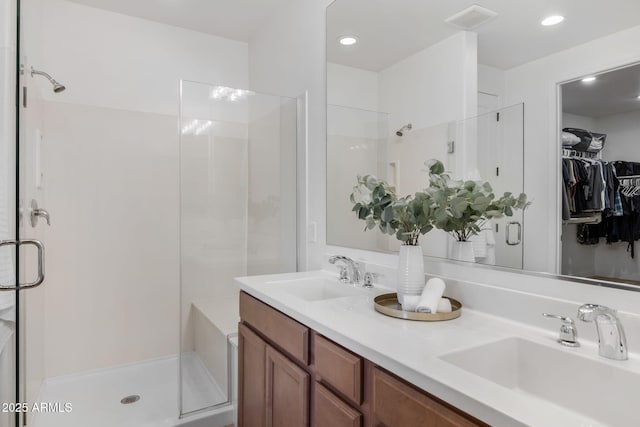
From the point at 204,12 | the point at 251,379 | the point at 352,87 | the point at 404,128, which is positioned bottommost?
the point at 251,379

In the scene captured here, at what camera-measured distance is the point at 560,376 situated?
2.98 feet

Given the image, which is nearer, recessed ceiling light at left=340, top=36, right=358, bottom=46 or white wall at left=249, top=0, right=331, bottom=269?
recessed ceiling light at left=340, top=36, right=358, bottom=46

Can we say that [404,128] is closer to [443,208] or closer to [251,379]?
[443,208]

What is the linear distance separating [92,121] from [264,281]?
72.6 inches

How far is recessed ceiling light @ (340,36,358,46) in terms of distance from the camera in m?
1.89

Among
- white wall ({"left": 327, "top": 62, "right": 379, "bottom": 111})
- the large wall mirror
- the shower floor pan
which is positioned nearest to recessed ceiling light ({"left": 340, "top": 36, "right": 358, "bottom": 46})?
the large wall mirror

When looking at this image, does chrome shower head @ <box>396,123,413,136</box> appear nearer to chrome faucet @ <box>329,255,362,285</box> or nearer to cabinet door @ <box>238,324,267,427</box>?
chrome faucet @ <box>329,255,362,285</box>

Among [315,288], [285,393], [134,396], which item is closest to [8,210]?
[285,393]

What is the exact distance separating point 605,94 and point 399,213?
63 cm

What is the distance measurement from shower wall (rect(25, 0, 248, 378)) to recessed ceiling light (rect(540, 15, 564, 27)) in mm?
2501

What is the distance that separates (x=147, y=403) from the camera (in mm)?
2293

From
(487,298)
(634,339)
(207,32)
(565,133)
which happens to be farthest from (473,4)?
(207,32)

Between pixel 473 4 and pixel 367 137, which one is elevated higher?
pixel 473 4

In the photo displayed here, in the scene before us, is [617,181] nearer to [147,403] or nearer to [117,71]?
[147,403]
